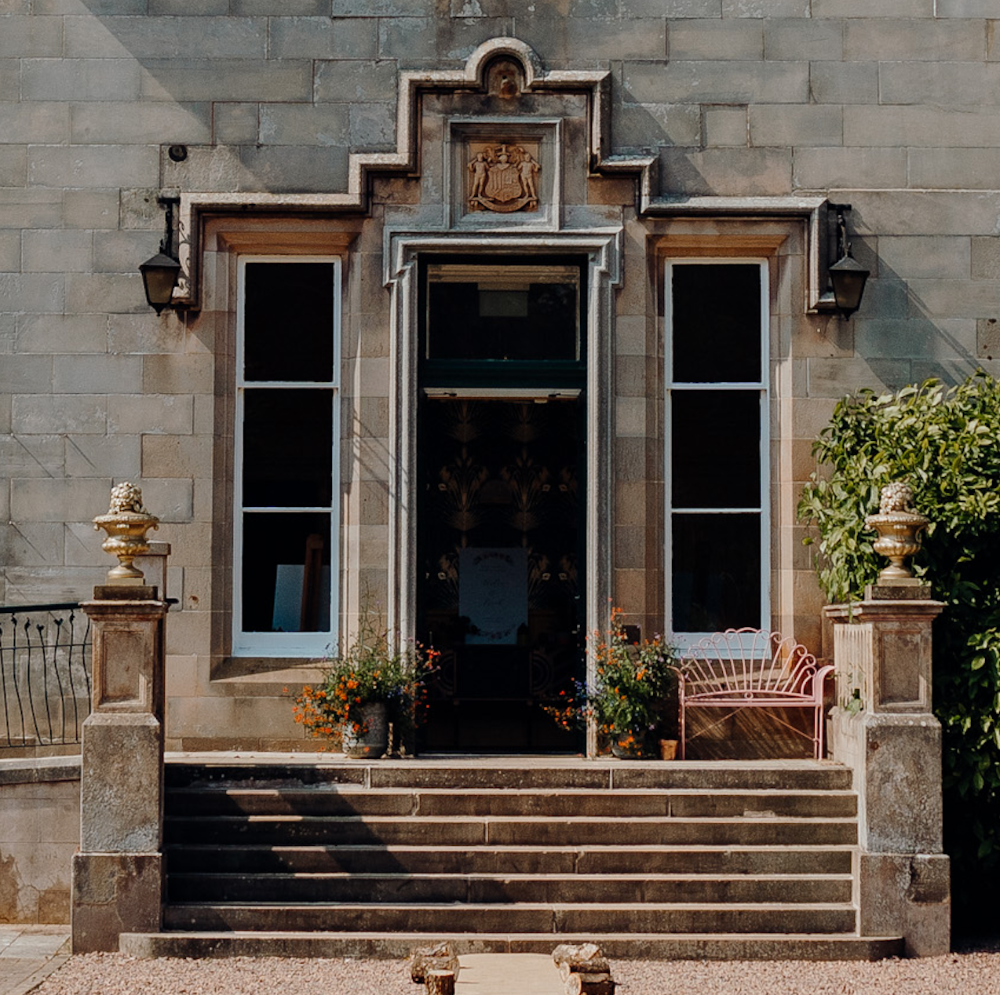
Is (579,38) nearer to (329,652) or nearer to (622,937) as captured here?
(329,652)

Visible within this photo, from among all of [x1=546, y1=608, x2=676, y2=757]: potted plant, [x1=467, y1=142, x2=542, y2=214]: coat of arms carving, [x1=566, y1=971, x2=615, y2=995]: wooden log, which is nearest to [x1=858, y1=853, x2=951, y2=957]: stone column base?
[x1=546, y1=608, x2=676, y2=757]: potted plant

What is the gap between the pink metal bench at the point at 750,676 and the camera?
10.2 meters

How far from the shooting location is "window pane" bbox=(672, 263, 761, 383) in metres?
11.1

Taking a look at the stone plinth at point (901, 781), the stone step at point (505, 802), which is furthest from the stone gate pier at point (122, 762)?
the stone plinth at point (901, 781)

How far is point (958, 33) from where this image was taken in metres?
10.9

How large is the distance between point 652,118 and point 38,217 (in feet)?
13.8

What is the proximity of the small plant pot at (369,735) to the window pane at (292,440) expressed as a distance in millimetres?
1679

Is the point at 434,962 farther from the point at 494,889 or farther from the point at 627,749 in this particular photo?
the point at 627,749

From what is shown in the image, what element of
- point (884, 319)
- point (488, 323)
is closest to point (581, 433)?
point (488, 323)

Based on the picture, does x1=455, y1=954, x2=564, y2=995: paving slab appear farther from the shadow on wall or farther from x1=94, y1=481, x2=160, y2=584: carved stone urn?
the shadow on wall

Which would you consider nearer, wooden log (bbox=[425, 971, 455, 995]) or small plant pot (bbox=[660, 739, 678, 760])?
wooden log (bbox=[425, 971, 455, 995])

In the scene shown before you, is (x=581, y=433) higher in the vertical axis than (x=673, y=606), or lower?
higher

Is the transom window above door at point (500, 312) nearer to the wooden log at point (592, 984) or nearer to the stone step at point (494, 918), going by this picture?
the stone step at point (494, 918)

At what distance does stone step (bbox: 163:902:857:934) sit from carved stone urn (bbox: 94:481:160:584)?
189 cm
